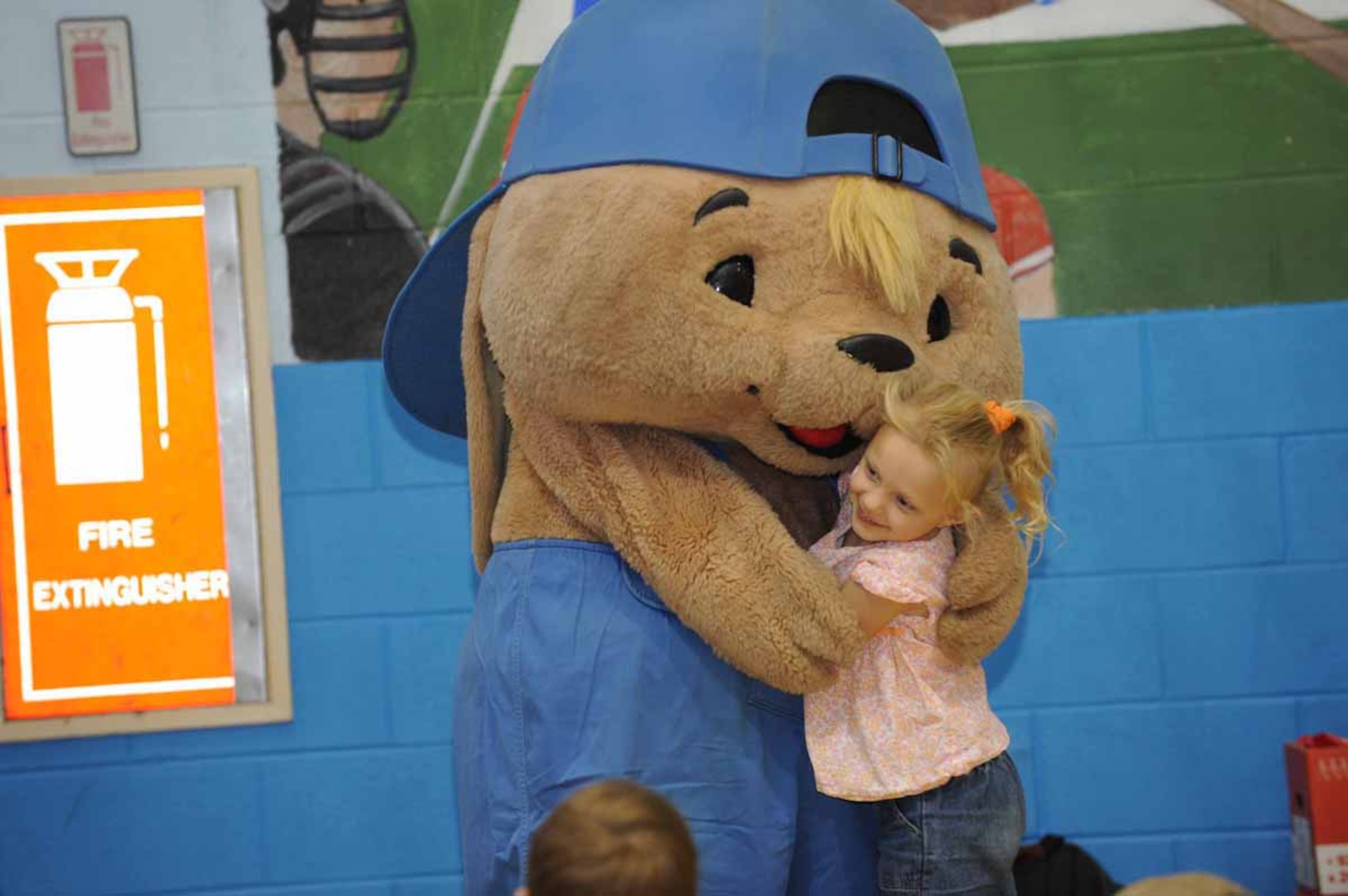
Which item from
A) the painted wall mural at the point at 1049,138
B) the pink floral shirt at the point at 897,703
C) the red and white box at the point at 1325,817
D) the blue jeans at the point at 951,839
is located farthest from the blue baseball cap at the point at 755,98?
the red and white box at the point at 1325,817

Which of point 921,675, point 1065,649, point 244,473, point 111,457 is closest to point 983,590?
point 921,675

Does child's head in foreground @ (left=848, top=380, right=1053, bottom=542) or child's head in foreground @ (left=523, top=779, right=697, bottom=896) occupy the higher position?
child's head in foreground @ (left=848, top=380, right=1053, bottom=542)

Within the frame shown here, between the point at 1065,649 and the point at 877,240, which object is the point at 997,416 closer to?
the point at 877,240

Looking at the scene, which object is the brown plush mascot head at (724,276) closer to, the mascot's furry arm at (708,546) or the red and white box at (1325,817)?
the mascot's furry arm at (708,546)

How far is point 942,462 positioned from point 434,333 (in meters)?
0.59

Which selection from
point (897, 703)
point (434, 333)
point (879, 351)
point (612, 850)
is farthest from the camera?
point (434, 333)

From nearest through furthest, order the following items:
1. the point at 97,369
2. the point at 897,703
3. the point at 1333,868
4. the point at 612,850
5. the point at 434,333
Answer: the point at 612,850, the point at 897,703, the point at 434,333, the point at 1333,868, the point at 97,369

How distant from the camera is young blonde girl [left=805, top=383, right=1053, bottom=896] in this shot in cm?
127

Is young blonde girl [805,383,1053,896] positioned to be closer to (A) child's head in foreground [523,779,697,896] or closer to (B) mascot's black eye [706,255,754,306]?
(B) mascot's black eye [706,255,754,306]

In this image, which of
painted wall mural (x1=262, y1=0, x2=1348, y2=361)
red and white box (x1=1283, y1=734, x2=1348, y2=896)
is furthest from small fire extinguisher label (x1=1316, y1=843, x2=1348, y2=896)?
painted wall mural (x1=262, y1=0, x2=1348, y2=361)

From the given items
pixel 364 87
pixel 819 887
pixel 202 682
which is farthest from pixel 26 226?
pixel 819 887

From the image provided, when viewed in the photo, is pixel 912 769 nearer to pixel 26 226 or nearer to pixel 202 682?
pixel 202 682

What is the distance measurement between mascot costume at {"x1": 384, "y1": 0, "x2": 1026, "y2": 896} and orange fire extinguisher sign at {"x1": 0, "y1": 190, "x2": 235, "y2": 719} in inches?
41.3

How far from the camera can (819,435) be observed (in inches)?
51.3
